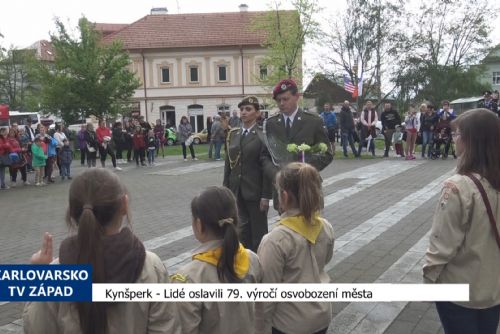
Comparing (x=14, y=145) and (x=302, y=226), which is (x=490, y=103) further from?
(x=302, y=226)

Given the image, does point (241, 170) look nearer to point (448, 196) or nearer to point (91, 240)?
point (448, 196)

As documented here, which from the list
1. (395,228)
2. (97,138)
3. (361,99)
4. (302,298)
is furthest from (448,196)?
(361,99)

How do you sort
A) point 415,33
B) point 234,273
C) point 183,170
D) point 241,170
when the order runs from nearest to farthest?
1. point 234,273
2. point 241,170
3. point 183,170
4. point 415,33

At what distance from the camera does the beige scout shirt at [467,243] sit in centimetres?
254

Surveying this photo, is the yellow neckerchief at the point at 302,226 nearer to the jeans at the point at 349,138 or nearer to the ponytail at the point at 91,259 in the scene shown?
the ponytail at the point at 91,259

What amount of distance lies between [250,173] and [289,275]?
2.14 m

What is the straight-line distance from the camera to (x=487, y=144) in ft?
8.48

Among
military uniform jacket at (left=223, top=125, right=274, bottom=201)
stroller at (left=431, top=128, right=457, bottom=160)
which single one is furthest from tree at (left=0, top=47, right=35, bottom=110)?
military uniform jacket at (left=223, top=125, right=274, bottom=201)

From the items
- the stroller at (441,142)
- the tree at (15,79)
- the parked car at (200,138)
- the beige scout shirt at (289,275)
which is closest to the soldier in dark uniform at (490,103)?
the stroller at (441,142)

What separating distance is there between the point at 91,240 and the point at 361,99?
4733 centimetres

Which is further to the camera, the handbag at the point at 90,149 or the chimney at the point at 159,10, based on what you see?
the chimney at the point at 159,10

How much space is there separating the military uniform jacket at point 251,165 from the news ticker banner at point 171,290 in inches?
81.2

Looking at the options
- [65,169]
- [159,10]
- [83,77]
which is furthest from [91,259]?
[159,10]

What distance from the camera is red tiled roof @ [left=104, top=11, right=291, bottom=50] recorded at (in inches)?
2047
